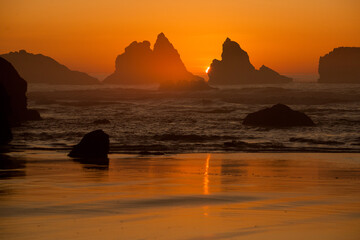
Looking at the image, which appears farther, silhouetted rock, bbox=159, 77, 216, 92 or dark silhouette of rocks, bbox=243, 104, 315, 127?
silhouetted rock, bbox=159, 77, 216, 92

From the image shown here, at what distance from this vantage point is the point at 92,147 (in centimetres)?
2331

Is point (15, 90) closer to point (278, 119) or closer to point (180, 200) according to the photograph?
point (278, 119)

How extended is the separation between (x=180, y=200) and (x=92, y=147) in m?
11.5

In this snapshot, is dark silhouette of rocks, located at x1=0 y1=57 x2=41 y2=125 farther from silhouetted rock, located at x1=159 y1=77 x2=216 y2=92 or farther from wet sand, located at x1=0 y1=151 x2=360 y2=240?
silhouetted rock, located at x1=159 y1=77 x2=216 y2=92

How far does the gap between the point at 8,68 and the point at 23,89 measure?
→ 2393 mm

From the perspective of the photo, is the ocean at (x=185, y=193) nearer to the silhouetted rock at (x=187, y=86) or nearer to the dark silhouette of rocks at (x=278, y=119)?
the dark silhouette of rocks at (x=278, y=119)

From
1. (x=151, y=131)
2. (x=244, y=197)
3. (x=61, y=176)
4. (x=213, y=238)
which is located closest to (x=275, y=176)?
(x=244, y=197)

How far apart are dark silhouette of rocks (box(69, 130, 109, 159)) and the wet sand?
7.17 feet

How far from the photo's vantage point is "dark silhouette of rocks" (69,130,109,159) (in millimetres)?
22992

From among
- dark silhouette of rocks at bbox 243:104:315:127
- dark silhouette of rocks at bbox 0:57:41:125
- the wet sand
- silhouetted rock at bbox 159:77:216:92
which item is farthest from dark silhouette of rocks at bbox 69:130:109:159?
silhouetted rock at bbox 159:77:216:92

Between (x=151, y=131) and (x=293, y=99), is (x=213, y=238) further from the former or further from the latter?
(x=293, y=99)

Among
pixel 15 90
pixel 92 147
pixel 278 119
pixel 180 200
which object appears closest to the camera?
pixel 180 200

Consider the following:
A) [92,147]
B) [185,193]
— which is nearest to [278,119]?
[92,147]

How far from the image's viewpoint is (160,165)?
65.7 feet
